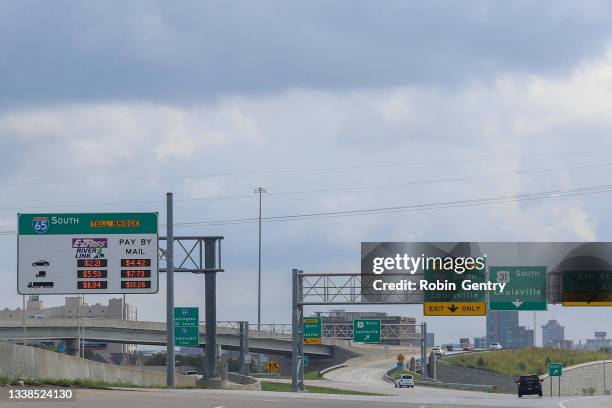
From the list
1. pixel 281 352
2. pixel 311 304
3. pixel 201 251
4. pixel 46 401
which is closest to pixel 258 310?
pixel 281 352

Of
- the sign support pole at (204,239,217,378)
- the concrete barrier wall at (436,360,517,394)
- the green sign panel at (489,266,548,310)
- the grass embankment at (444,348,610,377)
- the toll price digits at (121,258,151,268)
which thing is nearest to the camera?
the toll price digits at (121,258,151,268)

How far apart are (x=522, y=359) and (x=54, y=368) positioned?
100684 millimetres

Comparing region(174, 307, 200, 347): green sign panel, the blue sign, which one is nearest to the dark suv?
region(174, 307, 200, 347): green sign panel

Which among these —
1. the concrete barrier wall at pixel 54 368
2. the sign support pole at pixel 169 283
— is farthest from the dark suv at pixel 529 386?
the concrete barrier wall at pixel 54 368

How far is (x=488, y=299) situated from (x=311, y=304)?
1005 centimetres

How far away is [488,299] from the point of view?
66.1 metres

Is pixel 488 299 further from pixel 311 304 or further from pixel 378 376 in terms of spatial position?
pixel 378 376

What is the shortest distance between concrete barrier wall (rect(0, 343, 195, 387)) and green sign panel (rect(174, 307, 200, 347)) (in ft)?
72.9

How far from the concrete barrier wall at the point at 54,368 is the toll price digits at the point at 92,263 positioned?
6866 millimetres

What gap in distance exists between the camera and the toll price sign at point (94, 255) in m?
55.0

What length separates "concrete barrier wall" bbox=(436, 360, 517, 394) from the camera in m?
112

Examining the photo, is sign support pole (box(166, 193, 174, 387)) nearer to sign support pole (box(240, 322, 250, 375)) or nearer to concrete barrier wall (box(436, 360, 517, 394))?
sign support pole (box(240, 322, 250, 375))

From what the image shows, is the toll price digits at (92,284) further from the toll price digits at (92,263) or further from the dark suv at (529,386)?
the dark suv at (529,386)

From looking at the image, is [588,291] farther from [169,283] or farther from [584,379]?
[584,379]
